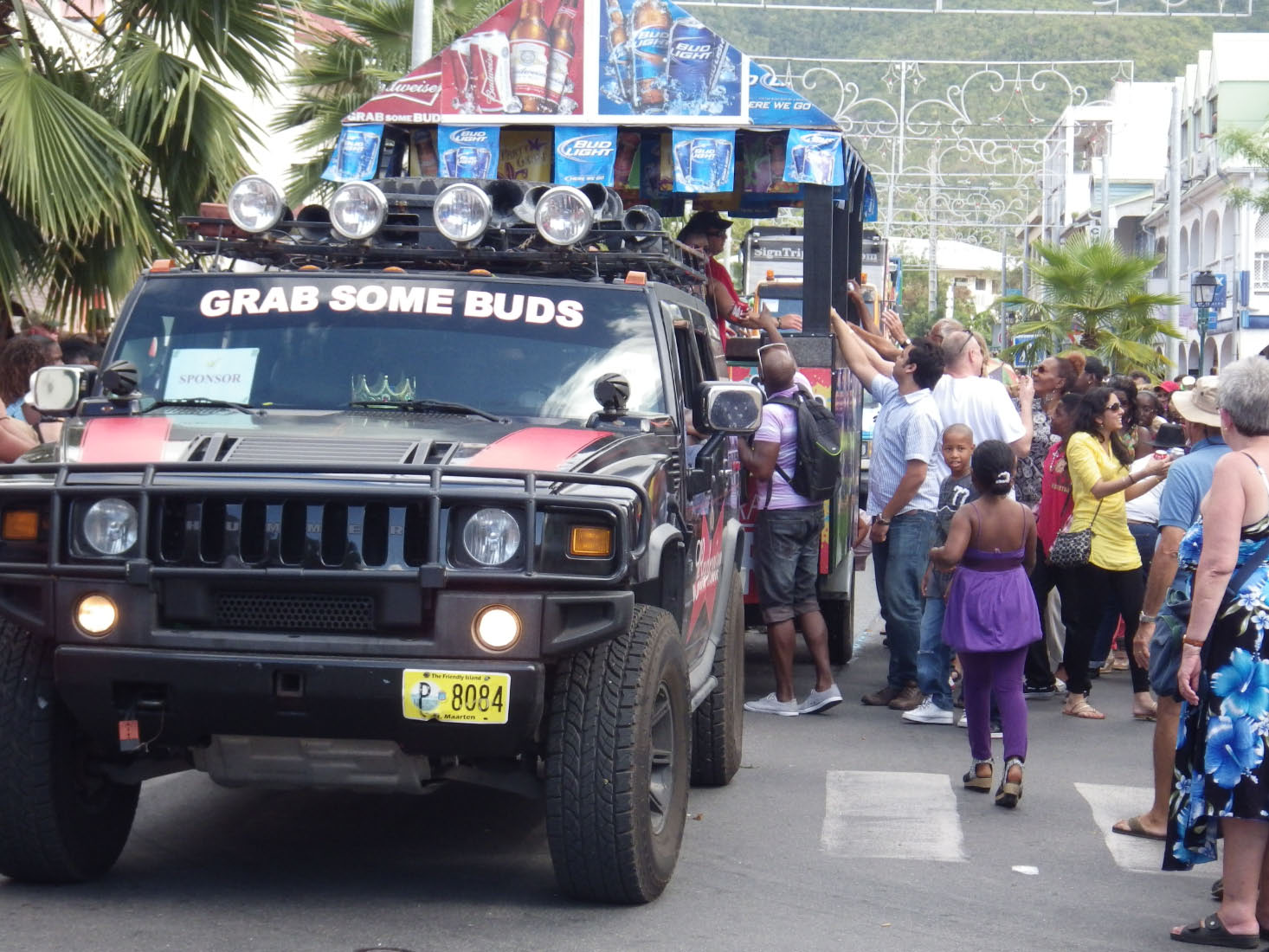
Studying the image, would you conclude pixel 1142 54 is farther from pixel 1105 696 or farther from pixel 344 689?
pixel 344 689

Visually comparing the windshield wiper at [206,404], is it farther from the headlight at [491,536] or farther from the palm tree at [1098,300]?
the palm tree at [1098,300]

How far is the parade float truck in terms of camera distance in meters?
4.94

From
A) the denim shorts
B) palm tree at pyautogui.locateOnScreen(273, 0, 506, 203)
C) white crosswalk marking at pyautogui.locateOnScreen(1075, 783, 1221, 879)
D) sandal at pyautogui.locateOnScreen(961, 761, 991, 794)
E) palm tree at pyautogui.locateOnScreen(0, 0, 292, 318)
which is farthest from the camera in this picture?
palm tree at pyautogui.locateOnScreen(273, 0, 506, 203)

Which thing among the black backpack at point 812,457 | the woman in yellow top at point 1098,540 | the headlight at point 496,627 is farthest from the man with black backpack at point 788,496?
the headlight at point 496,627

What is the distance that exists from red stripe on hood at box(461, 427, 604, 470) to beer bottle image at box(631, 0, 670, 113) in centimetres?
490

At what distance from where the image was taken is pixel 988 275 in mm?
111312

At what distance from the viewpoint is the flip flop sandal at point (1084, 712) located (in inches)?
384

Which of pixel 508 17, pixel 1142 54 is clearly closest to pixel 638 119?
pixel 508 17

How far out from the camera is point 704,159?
1024 cm

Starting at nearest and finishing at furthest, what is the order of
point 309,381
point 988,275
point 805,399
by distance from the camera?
1. point 309,381
2. point 805,399
3. point 988,275

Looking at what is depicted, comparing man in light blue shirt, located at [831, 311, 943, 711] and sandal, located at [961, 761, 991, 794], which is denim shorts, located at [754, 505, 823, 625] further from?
sandal, located at [961, 761, 991, 794]

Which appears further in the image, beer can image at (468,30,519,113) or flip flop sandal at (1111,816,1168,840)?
beer can image at (468,30,519,113)

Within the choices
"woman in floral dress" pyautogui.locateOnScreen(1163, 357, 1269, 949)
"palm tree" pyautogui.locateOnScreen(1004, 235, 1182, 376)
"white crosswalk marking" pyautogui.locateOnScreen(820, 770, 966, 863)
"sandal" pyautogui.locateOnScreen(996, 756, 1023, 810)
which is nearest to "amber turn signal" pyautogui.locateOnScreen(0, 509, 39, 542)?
"white crosswalk marking" pyautogui.locateOnScreen(820, 770, 966, 863)

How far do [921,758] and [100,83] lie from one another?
8.02 m
